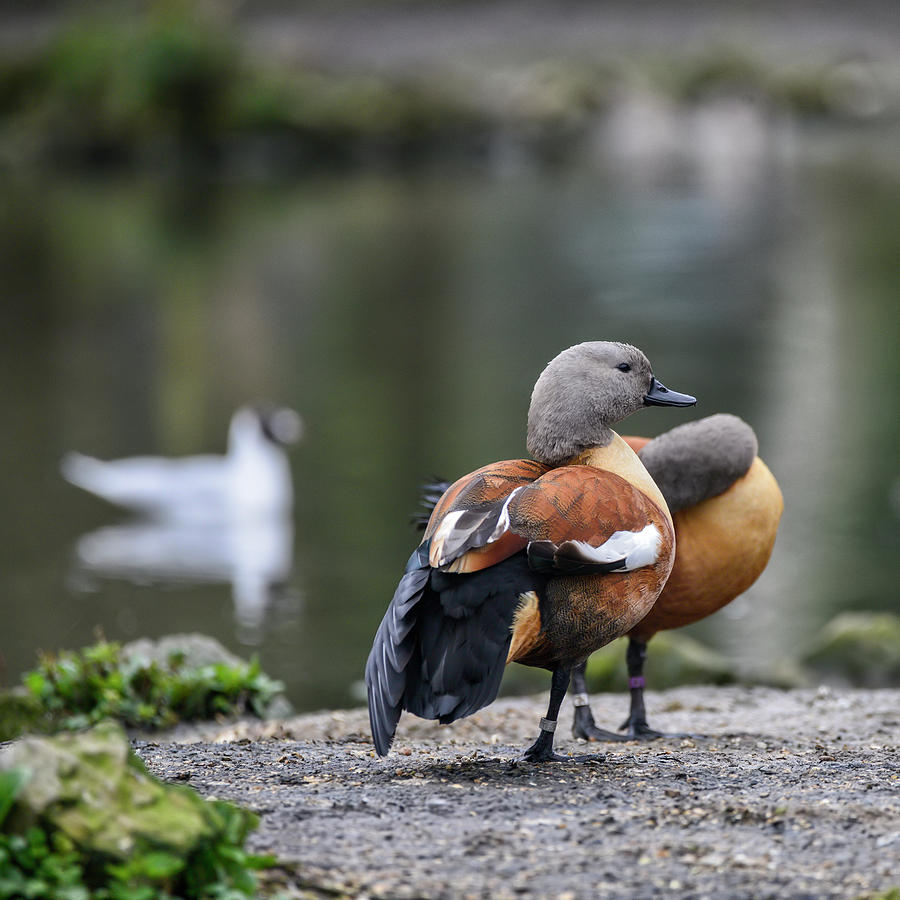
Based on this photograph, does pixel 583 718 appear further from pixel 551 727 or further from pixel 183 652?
pixel 183 652

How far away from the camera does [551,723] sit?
4.87 meters

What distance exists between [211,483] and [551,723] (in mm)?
9252

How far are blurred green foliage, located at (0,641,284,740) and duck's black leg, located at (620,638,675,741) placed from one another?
183cm

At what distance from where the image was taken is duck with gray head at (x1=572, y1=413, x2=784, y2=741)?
5980 mm

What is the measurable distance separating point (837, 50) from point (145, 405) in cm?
4454

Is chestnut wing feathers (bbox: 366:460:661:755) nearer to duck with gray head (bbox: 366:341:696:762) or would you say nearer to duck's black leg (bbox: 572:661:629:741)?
duck with gray head (bbox: 366:341:696:762)

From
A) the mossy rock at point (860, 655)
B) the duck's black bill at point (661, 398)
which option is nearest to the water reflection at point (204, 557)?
the mossy rock at point (860, 655)

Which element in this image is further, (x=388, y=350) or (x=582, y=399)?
(x=388, y=350)

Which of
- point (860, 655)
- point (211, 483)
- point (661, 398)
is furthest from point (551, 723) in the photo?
point (211, 483)

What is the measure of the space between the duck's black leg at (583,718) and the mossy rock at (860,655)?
280cm

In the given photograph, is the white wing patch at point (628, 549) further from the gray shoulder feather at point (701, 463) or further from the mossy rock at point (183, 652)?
the mossy rock at point (183, 652)

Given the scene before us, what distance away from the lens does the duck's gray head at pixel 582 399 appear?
5094mm

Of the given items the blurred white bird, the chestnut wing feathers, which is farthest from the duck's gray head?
the blurred white bird

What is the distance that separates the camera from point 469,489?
16.0ft
